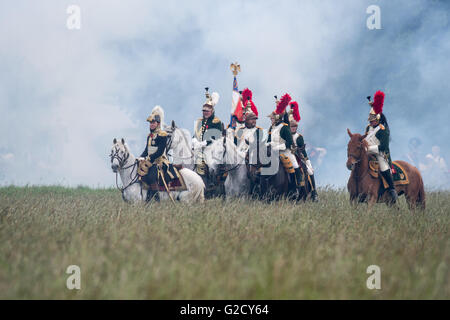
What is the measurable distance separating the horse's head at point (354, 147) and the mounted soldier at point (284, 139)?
1413 millimetres

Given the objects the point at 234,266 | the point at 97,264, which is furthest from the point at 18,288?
the point at 234,266

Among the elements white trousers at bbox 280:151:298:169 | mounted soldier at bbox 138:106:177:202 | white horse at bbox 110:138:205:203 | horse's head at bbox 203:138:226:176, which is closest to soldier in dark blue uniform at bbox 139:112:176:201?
mounted soldier at bbox 138:106:177:202

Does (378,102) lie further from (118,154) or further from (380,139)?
(118,154)

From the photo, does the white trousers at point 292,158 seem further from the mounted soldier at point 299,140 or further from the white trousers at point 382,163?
the white trousers at point 382,163

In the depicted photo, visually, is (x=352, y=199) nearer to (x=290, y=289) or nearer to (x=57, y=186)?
(x=290, y=289)

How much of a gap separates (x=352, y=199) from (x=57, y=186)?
1281 centimetres

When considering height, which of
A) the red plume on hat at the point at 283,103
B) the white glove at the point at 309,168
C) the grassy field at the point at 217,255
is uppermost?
the red plume on hat at the point at 283,103

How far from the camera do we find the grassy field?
3.76 meters

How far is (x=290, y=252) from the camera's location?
497cm

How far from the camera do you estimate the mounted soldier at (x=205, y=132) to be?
10.0 metres

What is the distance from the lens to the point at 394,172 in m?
9.65

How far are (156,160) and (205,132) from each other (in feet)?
6.32

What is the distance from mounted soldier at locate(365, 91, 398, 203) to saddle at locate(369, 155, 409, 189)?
8cm

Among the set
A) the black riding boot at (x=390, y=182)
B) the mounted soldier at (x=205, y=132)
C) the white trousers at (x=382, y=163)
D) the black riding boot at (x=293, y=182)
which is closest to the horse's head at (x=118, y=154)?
the mounted soldier at (x=205, y=132)
